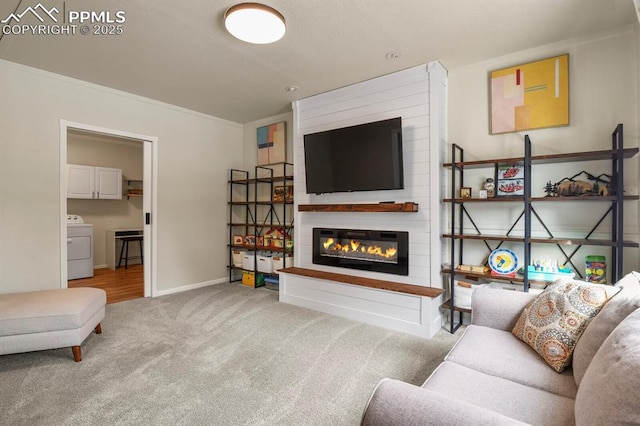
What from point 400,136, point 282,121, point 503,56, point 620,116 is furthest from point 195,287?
point 620,116

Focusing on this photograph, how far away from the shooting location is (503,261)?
2.84 metres

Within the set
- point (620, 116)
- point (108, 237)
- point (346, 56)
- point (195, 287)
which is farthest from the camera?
point (108, 237)

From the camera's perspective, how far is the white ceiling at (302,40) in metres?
2.24

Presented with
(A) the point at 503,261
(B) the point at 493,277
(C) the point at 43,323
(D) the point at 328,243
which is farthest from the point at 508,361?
(C) the point at 43,323

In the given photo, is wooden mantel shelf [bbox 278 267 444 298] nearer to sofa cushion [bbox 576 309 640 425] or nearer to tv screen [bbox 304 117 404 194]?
tv screen [bbox 304 117 404 194]

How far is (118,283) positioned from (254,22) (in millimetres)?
4590

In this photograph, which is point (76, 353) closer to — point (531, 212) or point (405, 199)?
point (405, 199)

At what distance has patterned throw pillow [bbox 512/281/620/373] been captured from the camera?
1.49 m

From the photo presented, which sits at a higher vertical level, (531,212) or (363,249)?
(531,212)

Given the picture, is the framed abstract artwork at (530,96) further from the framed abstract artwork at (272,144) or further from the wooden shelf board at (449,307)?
the framed abstract artwork at (272,144)

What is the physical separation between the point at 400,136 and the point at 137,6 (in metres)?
2.36

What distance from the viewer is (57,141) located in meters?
3.41

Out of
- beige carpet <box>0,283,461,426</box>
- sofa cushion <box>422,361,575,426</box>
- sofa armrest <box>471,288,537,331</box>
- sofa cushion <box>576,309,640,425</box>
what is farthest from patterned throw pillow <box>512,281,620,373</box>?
beige carpet <box>0,283,461,426</box>

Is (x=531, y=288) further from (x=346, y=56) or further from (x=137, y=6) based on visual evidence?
(x=137, y=6)
